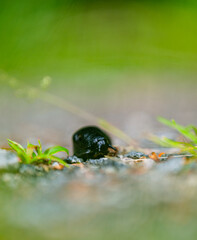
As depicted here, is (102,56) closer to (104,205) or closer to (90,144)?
(90,144)

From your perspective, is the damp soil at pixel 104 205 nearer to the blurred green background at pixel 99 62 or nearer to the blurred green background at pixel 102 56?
the blurred green background at pixel 99 62

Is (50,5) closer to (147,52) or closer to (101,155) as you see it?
(147,52)

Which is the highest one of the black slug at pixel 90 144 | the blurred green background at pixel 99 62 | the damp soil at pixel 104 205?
the blurred green background at pixel 99 62

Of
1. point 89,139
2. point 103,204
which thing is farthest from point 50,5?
point 103,204

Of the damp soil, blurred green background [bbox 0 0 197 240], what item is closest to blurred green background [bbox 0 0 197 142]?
blurred green background [bbox 0 0 197 240]

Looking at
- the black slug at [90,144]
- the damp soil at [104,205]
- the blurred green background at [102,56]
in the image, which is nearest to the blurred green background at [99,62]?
the blurred green background at [102,56]

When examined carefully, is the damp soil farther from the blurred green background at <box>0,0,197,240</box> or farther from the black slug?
the blurred green background at <box>0,0,197,240</box>
